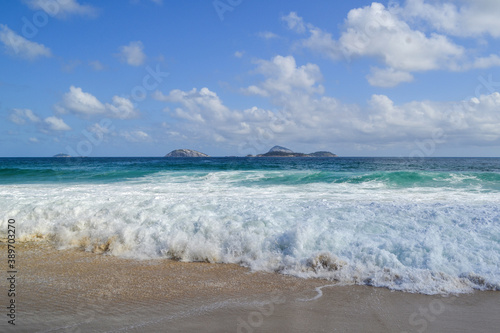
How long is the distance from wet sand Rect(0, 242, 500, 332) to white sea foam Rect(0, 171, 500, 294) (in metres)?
0.48

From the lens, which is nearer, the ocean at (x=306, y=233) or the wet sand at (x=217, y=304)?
the wet sand at (x=217, y=304)

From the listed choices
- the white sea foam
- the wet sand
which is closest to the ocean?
the white sea foam

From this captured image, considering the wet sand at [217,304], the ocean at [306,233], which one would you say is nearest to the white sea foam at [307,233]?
the ocean at [306,233]

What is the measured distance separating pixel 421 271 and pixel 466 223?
9.05ft

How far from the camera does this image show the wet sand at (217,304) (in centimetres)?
388

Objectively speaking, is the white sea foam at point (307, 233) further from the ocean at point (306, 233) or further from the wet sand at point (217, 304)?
the wet sand at point (217, 304)

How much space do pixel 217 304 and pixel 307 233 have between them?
285 centimetres

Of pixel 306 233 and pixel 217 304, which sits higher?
pixel 306 233

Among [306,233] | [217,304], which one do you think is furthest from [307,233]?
[217,304]

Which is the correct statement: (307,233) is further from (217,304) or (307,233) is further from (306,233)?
(217,304)

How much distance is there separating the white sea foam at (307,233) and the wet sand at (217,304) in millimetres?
482

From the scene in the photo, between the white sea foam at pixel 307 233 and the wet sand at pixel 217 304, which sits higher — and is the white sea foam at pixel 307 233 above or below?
above

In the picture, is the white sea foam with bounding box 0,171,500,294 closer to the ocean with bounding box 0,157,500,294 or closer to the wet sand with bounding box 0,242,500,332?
the ocean with bounding box 0,157,500,294

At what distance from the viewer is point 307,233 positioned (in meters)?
6.71
